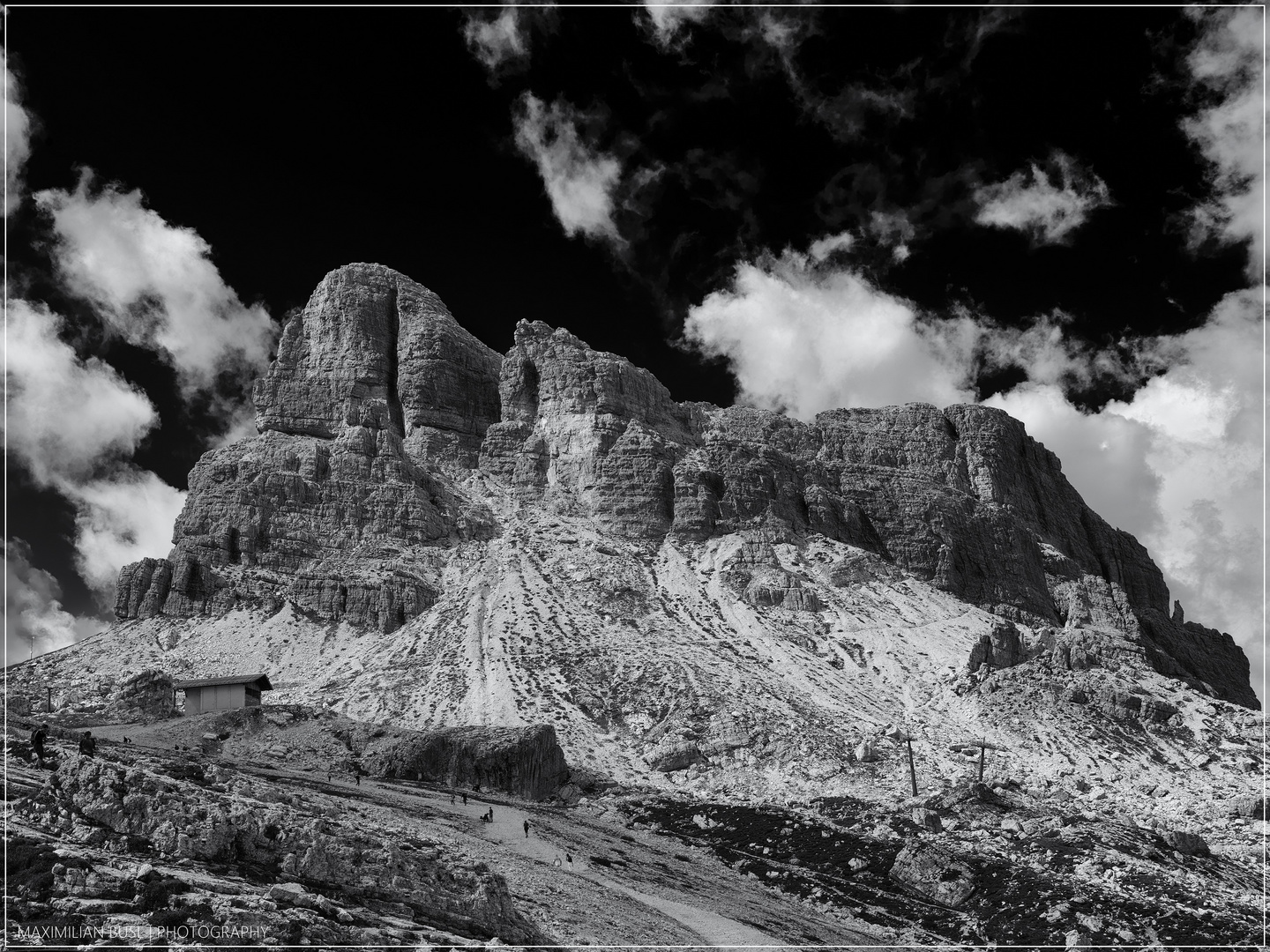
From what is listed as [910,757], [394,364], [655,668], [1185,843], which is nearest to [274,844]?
[910,757]

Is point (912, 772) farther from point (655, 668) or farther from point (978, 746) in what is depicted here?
point (655, 668)

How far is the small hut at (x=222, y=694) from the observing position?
257 ft

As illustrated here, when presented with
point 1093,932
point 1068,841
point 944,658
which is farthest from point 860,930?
point 944,658

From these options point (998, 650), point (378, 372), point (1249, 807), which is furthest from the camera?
point (378, 372)

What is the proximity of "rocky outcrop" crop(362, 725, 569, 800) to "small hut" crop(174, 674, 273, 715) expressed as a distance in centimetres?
1237

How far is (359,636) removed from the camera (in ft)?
332

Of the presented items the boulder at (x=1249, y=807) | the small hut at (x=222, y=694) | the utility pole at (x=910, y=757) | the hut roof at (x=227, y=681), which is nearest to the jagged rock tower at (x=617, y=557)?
the utility pole at (x=910, y=757)

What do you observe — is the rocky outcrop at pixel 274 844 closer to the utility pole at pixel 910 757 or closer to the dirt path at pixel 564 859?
the dirt path at pixel 564 859

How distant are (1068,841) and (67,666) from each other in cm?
8120

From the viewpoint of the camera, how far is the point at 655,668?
90688mm

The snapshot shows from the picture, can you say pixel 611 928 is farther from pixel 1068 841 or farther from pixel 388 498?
pixel 388 498

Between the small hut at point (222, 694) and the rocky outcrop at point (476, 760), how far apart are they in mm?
12368

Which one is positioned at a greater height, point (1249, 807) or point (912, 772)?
point (912, 772)

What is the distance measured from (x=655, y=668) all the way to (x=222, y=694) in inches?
1339
